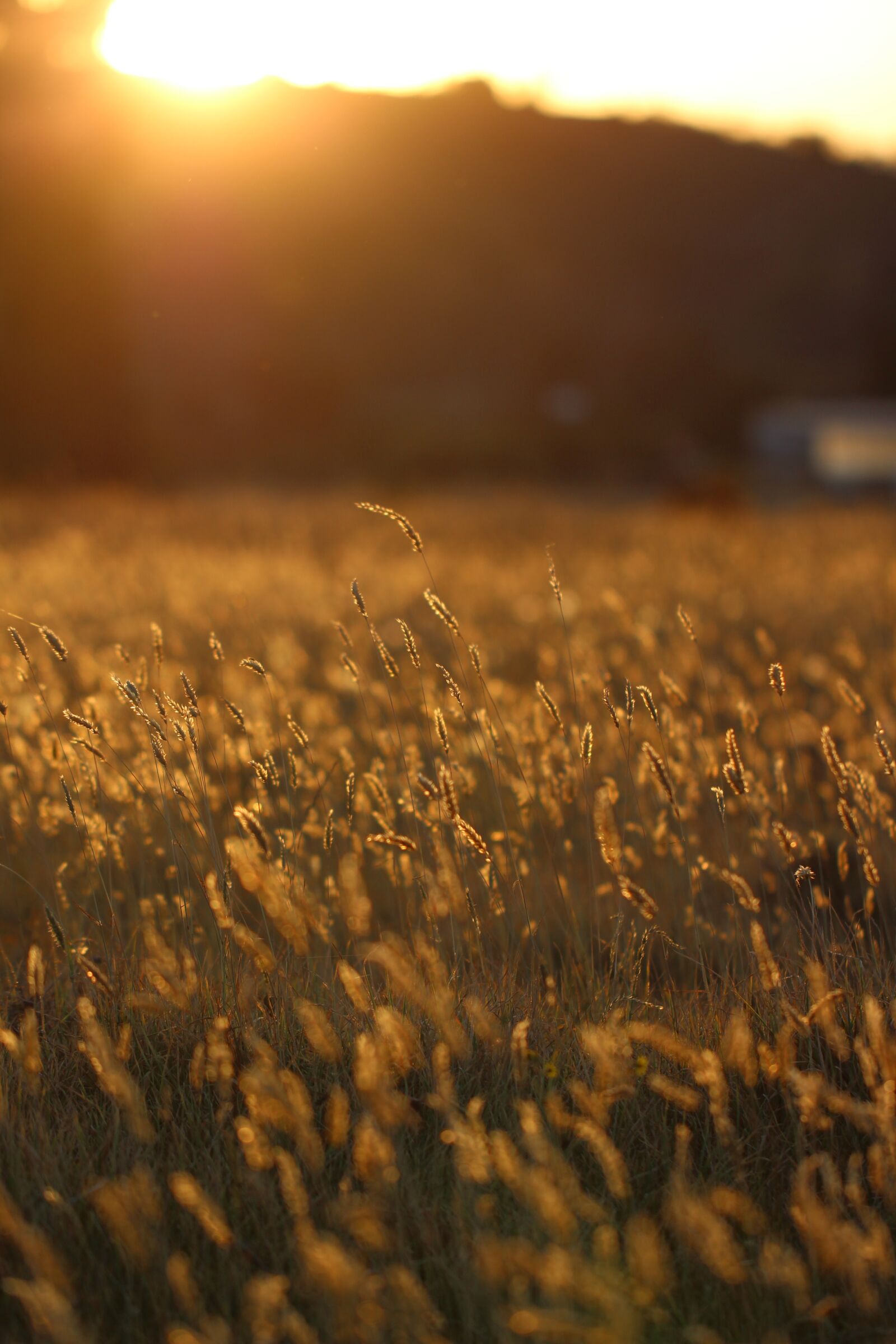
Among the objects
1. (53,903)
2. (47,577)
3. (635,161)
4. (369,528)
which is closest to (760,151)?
(635,161)

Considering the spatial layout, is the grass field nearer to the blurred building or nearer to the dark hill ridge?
the dark hill ridge

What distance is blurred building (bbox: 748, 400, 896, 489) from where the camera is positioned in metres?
18.0

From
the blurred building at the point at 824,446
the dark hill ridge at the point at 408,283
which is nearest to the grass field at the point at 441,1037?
the dark hill ridge at the point at 408,283

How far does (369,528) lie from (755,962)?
8.95 metres

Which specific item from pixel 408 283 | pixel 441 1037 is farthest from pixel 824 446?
pixel 441 1037

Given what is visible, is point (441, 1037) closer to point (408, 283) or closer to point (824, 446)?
point (824, 446)

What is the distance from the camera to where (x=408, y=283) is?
34.3 metres

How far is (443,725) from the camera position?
1945 millimetres

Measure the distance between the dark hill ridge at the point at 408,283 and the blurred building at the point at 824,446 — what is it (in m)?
1.14

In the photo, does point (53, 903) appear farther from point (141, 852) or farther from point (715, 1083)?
point (715, 1083)

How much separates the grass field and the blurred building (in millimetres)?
14331

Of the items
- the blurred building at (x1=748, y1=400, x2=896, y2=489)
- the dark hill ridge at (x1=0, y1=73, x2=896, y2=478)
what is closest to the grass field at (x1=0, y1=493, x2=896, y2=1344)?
the dark hill ridge at (x1=0, y1=73, x2=896, y2=478)

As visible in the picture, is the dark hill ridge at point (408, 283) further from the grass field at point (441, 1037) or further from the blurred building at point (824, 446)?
the grass field at point (441, 1037)

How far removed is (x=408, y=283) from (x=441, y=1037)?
Answer: 34801 mm
